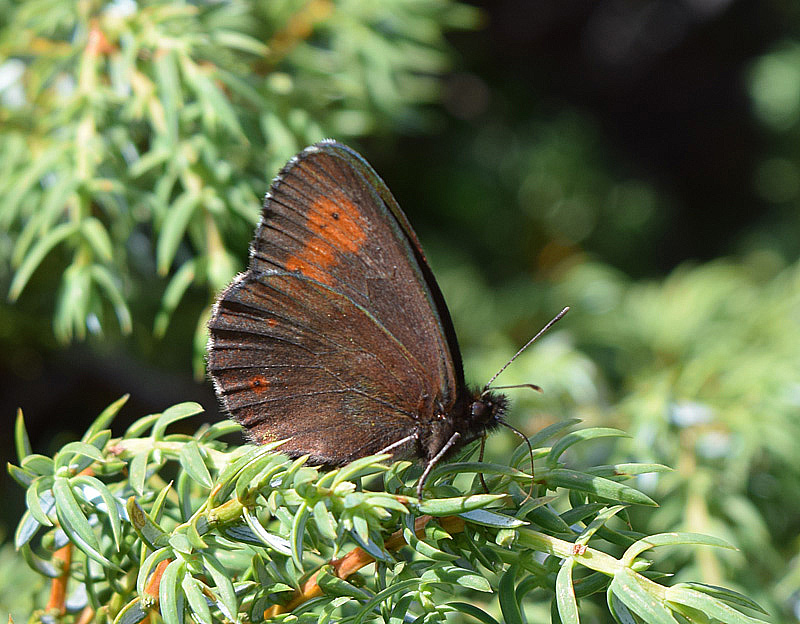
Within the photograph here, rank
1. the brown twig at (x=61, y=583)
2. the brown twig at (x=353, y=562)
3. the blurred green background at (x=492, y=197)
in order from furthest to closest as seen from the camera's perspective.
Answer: the blurred green background at (x=492, y=197), the brown twig at (x=61, y=583), the brown twig at (x=353, y=562)


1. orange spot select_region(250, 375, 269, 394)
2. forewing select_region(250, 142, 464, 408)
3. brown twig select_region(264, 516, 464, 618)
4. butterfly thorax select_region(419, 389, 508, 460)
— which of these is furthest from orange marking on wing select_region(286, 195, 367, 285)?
brown twig select_region(264, 516, 464, 618)

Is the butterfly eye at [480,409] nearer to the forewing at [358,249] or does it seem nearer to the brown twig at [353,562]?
the forewing at [358,249]

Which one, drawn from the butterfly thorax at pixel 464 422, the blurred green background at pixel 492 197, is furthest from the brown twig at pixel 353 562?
the blurred green background at pixel 492 197

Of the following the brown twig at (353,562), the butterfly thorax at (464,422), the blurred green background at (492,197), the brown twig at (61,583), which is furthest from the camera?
the blurred green background at (492,197)

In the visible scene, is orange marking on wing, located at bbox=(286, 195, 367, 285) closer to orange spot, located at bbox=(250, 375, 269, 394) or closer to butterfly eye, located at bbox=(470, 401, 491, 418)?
orange spot, located at bbox=(250, 375, 269, 394)

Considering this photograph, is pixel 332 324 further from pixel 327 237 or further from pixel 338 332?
pixel 327 237

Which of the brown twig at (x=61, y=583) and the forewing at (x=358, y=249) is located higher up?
the forewing at (x=358, y=249)

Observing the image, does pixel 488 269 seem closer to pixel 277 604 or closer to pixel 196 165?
pixel 196 165

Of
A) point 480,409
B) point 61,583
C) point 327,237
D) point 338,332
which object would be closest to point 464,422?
point 480,409

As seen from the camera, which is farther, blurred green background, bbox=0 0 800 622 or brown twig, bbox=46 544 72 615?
blurred green background, bbox=0 0 800 622
